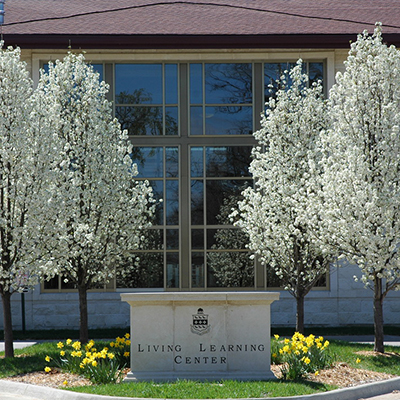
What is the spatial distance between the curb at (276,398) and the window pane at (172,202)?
34.2 feet

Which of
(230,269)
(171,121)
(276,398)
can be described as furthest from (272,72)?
(276,398)

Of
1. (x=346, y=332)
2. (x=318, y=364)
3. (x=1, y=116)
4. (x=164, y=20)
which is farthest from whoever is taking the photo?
(x=164, y=20)

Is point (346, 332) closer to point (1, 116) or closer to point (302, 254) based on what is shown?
point (302, 254)

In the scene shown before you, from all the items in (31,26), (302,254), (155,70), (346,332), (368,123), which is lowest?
(346,332)

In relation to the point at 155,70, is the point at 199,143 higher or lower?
lower

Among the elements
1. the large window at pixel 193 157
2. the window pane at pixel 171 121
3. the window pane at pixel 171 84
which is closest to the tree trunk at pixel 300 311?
the large window at pixel 193 157

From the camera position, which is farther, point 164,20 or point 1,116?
point 164,20

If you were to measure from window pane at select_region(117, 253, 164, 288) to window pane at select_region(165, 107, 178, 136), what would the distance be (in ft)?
12.9

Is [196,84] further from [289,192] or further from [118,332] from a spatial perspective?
[118,332]

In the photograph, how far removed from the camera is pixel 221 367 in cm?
1086

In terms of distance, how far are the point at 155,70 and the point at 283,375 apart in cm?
1268

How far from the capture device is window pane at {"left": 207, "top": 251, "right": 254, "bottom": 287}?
2064cm

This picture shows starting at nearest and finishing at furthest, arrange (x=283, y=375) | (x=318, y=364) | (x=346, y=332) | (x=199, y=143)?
(x=283, y=375)
(x=318, y=364)
(x=346, y=332)
(x=199, y=143)

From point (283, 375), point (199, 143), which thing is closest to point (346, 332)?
point (199, 143)
